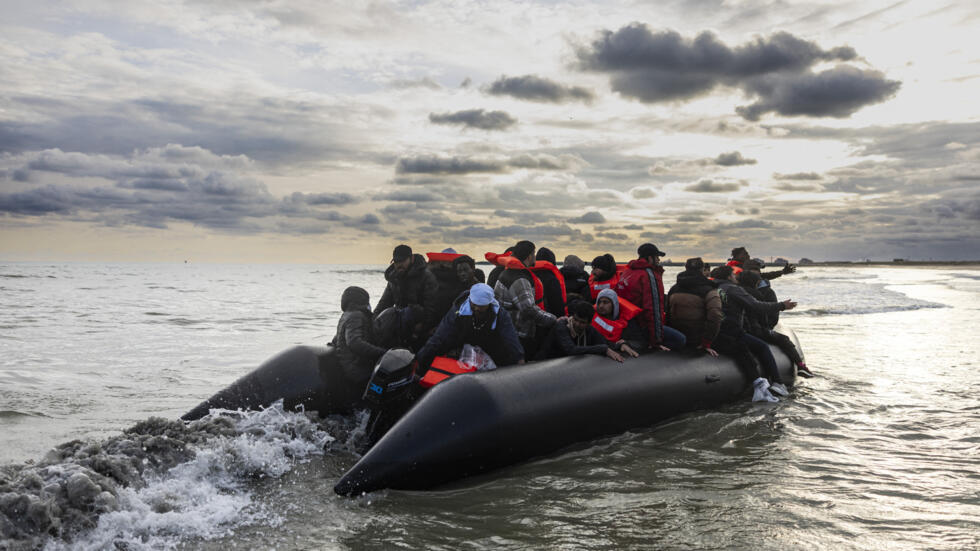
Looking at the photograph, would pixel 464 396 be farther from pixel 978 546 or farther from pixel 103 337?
pixel 103 337

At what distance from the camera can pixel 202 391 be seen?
32.3ft

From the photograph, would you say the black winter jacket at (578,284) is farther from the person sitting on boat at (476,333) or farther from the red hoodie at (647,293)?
the person sitting on boat at (476,333)

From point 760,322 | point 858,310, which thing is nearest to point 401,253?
point 760,322

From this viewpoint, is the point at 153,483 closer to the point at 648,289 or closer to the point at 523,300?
the point at 523,300

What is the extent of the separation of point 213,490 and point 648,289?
16.9ft

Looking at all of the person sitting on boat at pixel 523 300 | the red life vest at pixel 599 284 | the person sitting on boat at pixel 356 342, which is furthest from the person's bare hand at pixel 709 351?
the person sitting on boat at pixel 356 342

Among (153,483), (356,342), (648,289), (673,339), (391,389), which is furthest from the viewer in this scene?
(673,339)

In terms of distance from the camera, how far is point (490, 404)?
5570 millimetres

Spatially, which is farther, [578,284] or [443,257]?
[578,284]

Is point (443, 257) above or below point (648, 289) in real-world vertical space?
above

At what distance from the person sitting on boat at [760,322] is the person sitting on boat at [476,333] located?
5.02 metres

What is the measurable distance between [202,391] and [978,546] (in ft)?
30.5

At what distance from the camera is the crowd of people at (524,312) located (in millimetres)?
6402

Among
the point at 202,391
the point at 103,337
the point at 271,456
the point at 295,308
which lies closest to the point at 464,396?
the point at 271,456
